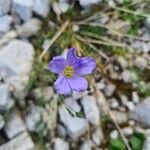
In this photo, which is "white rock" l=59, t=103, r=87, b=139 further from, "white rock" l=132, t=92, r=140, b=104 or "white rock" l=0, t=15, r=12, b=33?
"white rock" l=0, t=15, r=12, b=33

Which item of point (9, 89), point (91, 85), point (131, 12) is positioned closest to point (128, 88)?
point (91, 85)

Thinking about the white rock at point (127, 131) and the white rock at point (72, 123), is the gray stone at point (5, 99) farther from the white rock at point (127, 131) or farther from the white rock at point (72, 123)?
the white rock at point (127, 131)

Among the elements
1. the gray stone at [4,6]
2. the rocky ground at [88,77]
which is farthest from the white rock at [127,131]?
the gray stone at [4,6]

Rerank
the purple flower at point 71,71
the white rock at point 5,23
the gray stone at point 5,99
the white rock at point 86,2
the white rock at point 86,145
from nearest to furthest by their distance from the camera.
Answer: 1. the purple flower at point 71,71
2. the gray stone at point 5,99
3. the white rock at point 86,145
4. the white rock at point 5,23
5. the white rock at point 86,2

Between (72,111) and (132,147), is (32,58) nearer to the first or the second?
(72,111)

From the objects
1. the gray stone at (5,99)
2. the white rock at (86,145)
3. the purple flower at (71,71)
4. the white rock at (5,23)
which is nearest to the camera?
the purple flower at (71,71)

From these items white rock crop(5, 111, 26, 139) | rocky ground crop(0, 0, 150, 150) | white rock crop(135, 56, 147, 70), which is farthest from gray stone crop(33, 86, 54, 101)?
white rock crop(135, 56, 147, 70)

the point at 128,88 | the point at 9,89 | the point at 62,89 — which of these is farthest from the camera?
the point at 128,88
